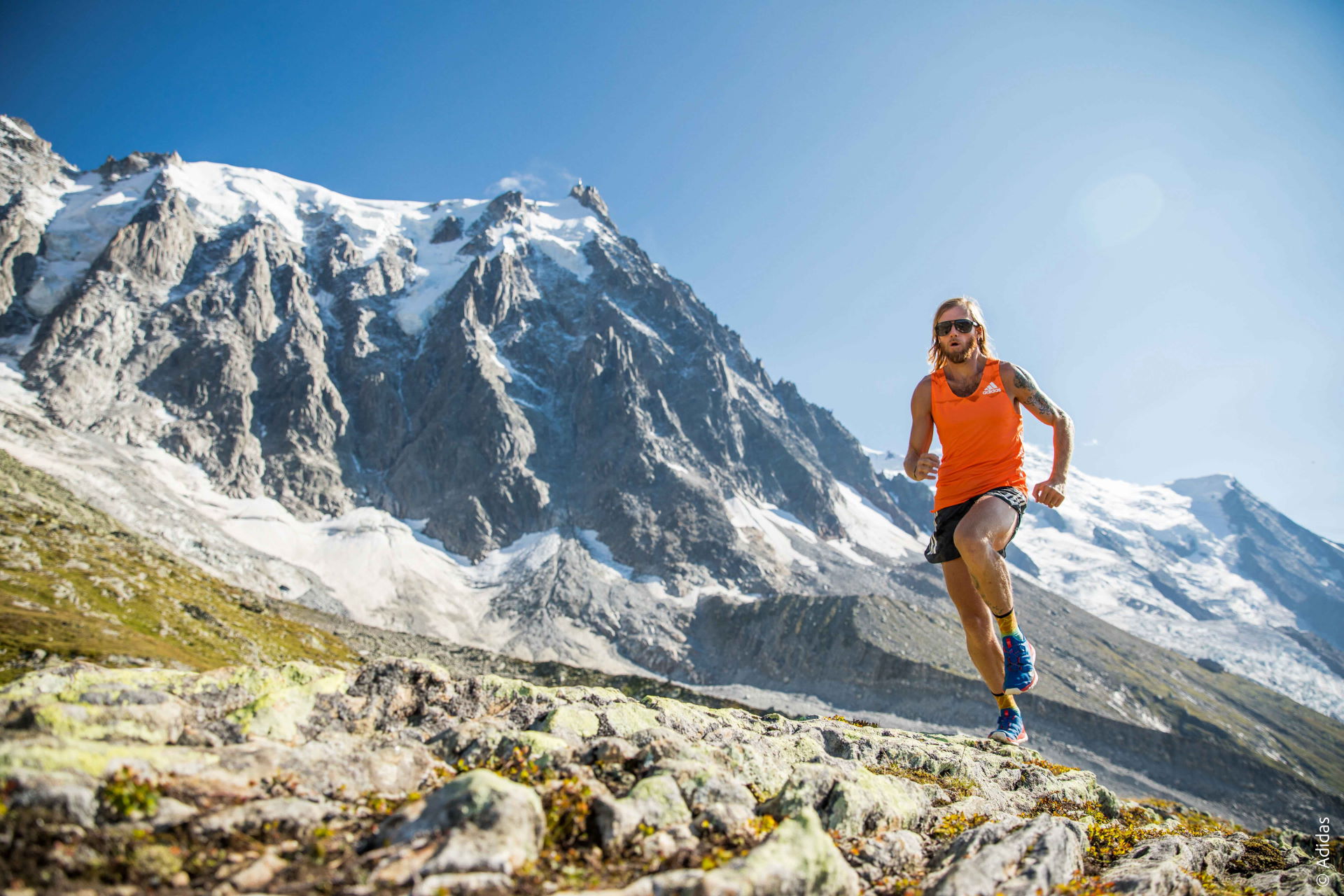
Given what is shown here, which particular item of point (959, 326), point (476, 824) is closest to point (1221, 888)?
point (959, 326)

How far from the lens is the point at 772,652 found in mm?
139125

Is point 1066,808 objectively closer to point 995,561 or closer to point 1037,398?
point 995,561

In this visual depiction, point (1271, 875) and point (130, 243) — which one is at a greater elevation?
point (130, 243)

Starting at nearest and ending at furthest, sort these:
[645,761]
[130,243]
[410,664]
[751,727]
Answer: [645,761], [410,664], [751,727], [130,243]

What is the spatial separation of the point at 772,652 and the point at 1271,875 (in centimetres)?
13850

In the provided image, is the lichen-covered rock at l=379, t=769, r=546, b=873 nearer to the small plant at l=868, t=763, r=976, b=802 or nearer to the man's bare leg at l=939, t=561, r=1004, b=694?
the man's bare leg at l=939, t=561, r=1004, b=694

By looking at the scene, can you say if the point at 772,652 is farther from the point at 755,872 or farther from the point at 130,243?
the point at 130,243

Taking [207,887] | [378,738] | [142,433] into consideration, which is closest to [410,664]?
[378,738]

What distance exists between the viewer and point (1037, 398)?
7.47m

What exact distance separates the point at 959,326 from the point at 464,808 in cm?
749

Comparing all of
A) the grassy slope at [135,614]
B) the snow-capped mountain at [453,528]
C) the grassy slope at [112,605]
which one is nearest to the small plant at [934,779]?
the grassy slope at [135,614]

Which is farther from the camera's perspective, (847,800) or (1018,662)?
(1018,662)

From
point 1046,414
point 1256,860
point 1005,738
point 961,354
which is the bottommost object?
point 1256,860

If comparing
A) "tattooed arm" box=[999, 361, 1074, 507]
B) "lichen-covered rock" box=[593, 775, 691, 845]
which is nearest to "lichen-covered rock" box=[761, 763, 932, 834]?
"lichen-covered rock" box=[593, 775, 691, 845]
